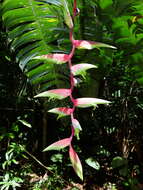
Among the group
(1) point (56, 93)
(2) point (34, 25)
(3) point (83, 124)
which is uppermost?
(2) point (34, 25)

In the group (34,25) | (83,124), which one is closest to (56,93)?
(34,25)

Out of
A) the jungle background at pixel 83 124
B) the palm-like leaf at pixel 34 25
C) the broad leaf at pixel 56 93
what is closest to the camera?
the broad leaf at pixel 56 93

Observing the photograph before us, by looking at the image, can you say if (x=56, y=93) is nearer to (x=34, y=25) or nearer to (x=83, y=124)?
(x=34, y=25)

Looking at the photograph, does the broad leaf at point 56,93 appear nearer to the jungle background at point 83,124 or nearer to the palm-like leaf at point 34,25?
the palm-like leaf at point 34,25

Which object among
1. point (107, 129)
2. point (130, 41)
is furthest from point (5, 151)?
point (130, 41)

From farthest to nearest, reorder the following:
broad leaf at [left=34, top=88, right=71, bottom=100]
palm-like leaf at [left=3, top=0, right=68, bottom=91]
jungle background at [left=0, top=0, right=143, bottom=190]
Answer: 1. jungle background at [left=0, top=0, right=143, bottom=190]
2. palm-like leaf at [left=3, top=0, right=68, bottom=91]
3. broad leaf at [left=34, top=88, right=71, bottom=100]

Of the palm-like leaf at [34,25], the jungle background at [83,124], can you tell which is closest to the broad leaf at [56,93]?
the palm-like leaf at [34,25]

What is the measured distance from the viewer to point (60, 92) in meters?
0.44

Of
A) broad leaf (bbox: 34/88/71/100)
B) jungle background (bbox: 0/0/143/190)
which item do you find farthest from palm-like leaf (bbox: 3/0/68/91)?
broad leaf (bbox: 34/88/71/100)

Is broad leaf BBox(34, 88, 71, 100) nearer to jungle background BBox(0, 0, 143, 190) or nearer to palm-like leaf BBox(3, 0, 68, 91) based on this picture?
palm-like leaf BBox(3, 0, 68, 91)

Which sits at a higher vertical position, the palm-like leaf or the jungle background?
the palm-like leaf

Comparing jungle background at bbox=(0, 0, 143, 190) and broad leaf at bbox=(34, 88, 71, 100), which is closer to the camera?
broad leaf at bbox=(34, 88, 71, 100)

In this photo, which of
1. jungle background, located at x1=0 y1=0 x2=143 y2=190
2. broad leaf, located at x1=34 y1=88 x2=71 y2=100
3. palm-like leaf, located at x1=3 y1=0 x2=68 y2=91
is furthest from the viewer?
jungle background, located at x1=0 y1=0 x2=143 y2=190

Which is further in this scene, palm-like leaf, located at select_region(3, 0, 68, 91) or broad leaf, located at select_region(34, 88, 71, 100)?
palm-like leaf, located at select_region(3, 0, 68, 91)
